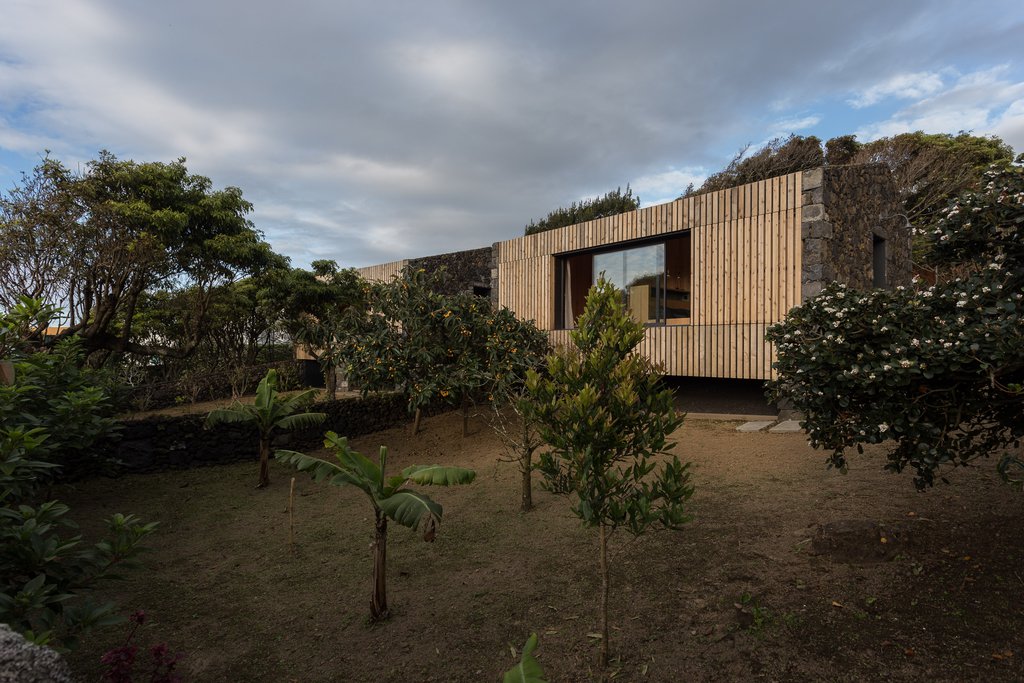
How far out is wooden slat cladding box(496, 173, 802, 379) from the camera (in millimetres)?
9719

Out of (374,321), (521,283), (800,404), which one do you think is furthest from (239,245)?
(800,404)

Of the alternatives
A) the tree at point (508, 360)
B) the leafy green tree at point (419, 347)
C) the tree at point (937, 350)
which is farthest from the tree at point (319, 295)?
the tree at point (937, 350)

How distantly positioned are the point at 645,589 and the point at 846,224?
8604mm

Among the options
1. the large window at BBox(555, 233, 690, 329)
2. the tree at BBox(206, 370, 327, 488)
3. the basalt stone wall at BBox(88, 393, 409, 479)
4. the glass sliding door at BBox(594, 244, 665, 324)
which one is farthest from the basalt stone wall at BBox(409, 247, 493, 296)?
the tree at BBox(206, 370, 327, 488)

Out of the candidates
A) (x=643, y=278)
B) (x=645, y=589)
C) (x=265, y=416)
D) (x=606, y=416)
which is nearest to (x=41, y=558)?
(x=606, y=416)

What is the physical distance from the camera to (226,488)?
8797 mm

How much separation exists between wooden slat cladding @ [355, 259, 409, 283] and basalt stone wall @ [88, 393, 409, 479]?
28.9 ft

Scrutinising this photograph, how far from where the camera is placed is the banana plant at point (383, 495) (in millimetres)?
4367

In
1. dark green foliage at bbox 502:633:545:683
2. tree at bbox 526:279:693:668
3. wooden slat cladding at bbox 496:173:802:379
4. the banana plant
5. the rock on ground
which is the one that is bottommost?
dark green foliage at bbox 502:633:545:683

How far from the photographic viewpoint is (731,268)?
34.2ft

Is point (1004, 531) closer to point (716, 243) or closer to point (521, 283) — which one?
point (716, 243)

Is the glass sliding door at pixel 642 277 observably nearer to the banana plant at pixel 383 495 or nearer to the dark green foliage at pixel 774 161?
the banana plant at pixel 383 495

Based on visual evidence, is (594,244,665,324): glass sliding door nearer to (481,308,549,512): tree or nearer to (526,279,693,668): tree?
(481,308,549,512): tree

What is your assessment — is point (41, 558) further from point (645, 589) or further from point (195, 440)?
point (195, 440)
